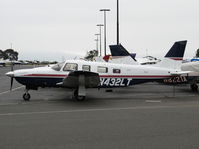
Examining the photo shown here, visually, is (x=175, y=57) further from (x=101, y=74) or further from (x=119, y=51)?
(x=119, y=51)

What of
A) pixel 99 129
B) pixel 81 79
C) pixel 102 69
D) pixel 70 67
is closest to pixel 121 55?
pixel 102 69

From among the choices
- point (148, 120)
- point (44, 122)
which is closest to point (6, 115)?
point (44, 122)

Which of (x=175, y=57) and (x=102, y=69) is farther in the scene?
(x=175, y=57)

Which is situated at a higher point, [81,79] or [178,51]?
[178,51]

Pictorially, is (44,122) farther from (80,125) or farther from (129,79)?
(129,79)

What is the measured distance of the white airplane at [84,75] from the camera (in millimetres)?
10867

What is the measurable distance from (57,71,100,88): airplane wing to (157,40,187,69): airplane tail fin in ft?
15.3

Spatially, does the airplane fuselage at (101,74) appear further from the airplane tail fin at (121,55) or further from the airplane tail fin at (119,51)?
the airplane tail fin at (119,51)

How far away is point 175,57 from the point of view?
13.9 metres

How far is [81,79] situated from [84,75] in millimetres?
283

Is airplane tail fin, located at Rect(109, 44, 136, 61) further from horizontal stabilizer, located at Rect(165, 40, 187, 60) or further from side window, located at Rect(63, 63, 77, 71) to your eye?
side window, located at Rect(63, 63, 77, 71)

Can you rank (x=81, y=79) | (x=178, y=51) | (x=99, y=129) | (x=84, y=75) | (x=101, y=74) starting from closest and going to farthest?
1. (x=99, y=129)
2. (x=84, y=75)
3. (x=81, y=79)
4. (x=101, y=74)
5. (x=178, y=51)

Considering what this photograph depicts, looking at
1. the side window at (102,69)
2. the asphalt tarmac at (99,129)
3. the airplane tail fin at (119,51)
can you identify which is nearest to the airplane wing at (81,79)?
the side window at (102,69)

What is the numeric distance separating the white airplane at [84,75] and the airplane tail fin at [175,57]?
1.33ft
